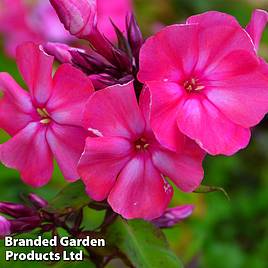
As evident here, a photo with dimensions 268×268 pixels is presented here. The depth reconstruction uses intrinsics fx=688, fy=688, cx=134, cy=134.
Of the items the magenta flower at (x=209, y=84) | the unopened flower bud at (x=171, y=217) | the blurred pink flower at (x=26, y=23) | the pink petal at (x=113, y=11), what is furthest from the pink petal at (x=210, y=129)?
the blurred pink flower at (x=26, y=23)

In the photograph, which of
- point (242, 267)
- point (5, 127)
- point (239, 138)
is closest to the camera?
point (239, 138)

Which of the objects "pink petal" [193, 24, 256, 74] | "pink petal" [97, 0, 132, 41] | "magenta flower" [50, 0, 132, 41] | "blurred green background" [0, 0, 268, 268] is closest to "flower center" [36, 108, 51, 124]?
"magenta flower" [50, 0, 132, 41]

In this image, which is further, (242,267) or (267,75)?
Result: (242,267)

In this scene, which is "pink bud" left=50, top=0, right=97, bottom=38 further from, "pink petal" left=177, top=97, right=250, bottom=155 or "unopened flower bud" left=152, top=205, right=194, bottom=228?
"unopened flower bud" left=152, top=205, right=194, bottom=228

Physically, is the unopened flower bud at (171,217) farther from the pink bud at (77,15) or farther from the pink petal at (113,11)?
the pink petal at (113,11)

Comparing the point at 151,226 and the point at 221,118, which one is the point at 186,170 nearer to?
the point at 221,118

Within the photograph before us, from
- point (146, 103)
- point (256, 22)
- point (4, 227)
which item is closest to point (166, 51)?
point (146, 103)

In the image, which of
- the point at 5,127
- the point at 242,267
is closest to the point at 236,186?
the point at 242,267
